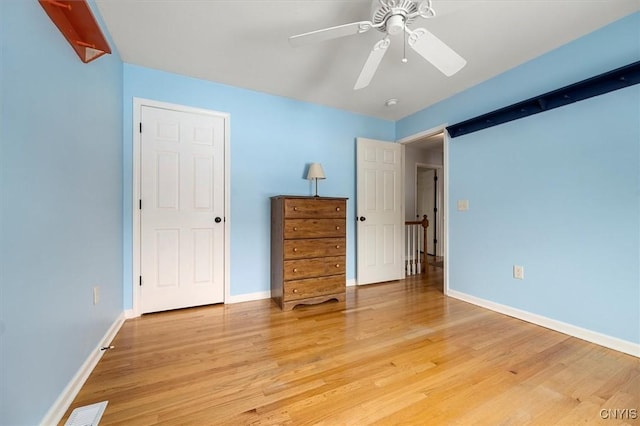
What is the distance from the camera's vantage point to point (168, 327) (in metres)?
2.16

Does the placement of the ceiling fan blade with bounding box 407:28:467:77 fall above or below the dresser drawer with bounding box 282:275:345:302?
above

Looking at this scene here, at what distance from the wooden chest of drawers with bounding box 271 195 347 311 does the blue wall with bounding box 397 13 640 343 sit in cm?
143

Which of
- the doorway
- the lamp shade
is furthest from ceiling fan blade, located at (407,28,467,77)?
the doorway

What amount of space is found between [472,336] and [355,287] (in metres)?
1.54

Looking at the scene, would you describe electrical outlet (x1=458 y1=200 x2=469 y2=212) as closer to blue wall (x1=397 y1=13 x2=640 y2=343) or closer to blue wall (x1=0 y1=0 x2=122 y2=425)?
blue wall (x1=397 y1=13 x2=640 y2=343)

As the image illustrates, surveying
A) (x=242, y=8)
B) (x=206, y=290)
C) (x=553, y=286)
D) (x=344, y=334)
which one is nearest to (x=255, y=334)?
(x=344, y=334)

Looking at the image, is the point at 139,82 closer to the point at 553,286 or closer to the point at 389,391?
the point at 389,391

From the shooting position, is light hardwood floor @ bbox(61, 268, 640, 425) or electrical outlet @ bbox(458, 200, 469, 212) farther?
electrical outlet @ bbox(458, 200, 469, 212)

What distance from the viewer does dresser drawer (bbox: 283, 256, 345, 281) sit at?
2550mm

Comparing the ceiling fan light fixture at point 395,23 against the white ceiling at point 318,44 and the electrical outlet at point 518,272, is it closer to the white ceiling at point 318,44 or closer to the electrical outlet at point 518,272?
the white ceiling at point 318,44

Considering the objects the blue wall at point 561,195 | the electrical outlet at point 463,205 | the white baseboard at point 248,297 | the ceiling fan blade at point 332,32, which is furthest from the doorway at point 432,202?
the ceiling fan blade at point 332,32

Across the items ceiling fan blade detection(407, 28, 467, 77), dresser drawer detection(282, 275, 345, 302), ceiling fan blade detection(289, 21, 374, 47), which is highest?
ceiling fan blade detection(289, 21, 374, 47)

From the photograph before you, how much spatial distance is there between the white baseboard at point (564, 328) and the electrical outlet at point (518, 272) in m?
0.31

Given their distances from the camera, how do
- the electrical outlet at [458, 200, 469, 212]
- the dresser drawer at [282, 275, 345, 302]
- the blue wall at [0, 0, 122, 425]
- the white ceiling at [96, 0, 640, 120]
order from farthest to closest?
the electrical outlet at [458, 200, 469, 212] → the dresser drawer at [282, 275, 345, 302] → the white ceiling at [96, 0, 640, 120] → the blue wall at [0, 0, 122, 425]
